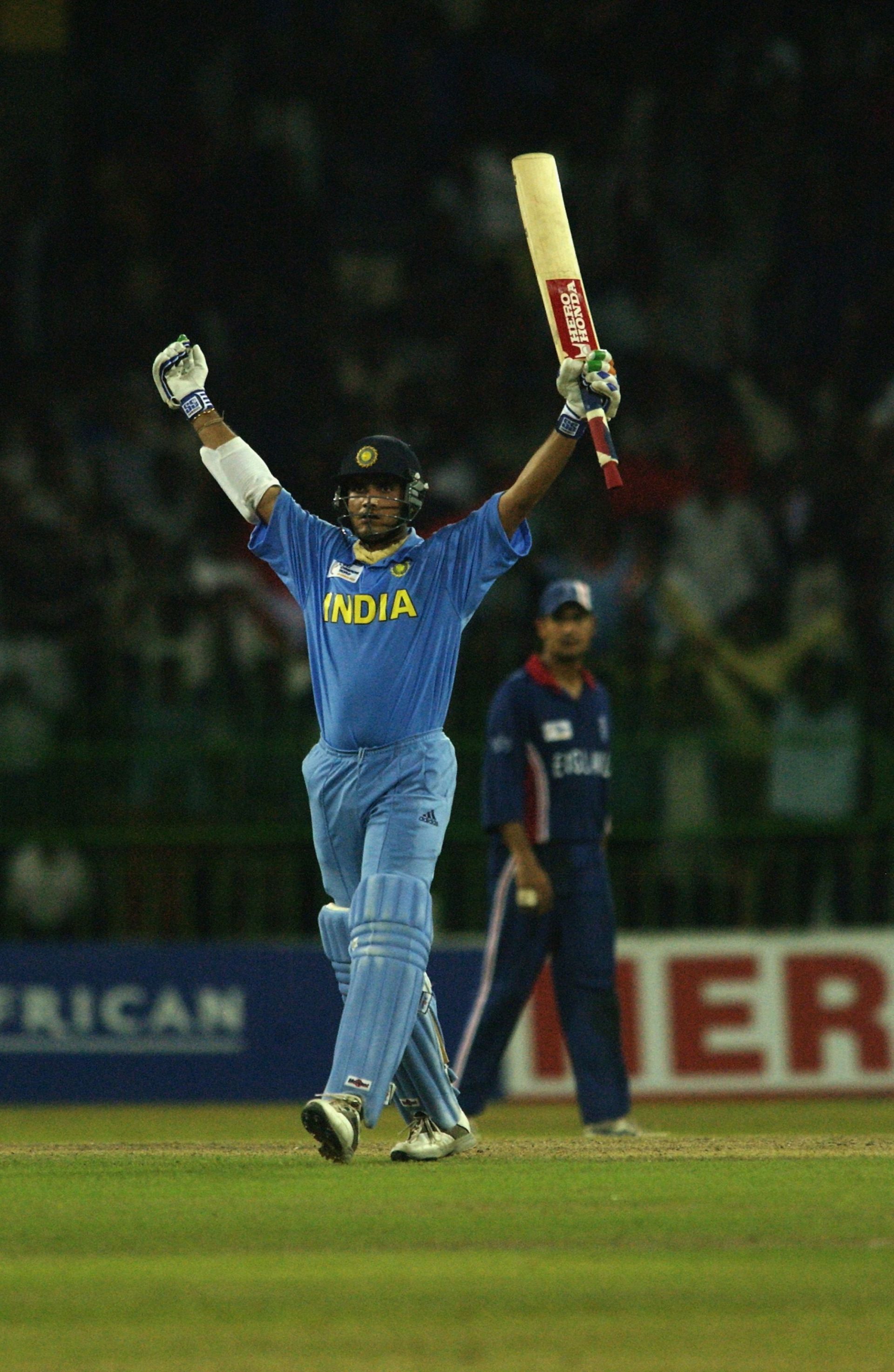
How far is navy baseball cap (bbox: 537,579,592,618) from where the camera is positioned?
9.48 meters

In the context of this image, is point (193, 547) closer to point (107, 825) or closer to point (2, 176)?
point (107, 825)

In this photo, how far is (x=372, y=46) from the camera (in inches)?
639

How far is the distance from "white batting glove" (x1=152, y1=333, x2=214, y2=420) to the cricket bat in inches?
43.3

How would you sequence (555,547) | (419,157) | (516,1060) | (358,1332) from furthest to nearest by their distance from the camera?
(419,157)
(555,547)
(516,1060)
(358,1332)

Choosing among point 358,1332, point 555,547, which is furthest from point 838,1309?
point 555,547

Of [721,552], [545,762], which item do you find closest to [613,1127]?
[545,762]

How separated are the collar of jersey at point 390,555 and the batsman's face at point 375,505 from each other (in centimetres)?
5

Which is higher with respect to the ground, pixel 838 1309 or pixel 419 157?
pixel 419 157

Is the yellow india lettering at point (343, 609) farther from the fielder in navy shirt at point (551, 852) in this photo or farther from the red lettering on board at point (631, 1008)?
the red lettering on board at point (631, 1008)

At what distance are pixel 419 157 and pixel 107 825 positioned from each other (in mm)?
6000

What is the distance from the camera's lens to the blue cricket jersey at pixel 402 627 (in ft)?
21.5

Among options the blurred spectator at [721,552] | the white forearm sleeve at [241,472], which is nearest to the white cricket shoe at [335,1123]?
the white forearm sleeve at [241,472]

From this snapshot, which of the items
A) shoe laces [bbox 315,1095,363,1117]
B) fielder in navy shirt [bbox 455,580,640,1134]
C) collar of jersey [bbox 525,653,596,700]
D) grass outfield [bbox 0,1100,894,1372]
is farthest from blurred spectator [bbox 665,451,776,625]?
shoe laces [bbox 315,1095,363,1117]

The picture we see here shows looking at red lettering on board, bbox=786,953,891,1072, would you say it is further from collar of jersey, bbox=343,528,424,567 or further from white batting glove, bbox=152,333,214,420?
white batting glove, bbox=152,333,214,420
